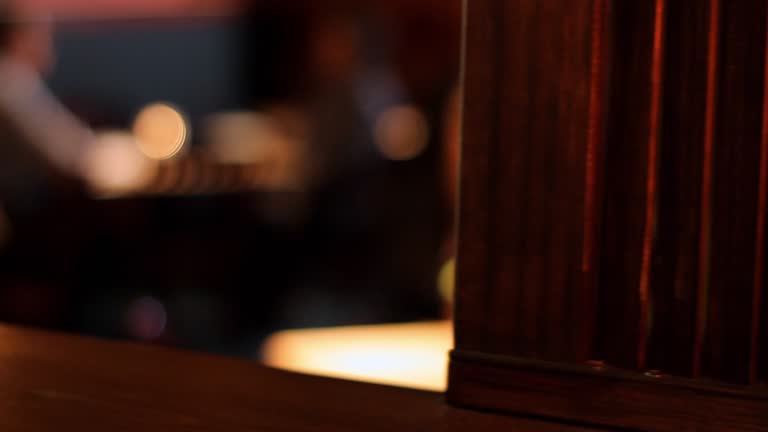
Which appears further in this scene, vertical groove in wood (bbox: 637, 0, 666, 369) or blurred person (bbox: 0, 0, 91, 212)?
blurred person (bbox: 0, 0, 91, 212)

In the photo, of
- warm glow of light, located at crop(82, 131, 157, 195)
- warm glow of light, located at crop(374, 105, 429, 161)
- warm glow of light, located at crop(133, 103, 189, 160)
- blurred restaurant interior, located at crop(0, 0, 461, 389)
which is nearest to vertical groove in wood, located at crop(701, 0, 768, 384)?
blurred restaurant interior, located at crop(0, 0, 461, 389)

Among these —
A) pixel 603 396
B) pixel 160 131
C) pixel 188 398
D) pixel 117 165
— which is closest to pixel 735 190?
pixel 603 396

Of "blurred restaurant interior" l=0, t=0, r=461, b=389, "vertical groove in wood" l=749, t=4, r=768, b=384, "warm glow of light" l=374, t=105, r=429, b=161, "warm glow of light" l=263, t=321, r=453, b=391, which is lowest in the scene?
"warm glow of light" l=263, t=321, r=453, b=391

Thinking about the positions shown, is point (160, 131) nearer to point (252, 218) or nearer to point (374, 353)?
point (252, 218)

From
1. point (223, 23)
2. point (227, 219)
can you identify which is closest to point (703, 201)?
point (227, 219)

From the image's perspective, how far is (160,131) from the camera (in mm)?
5441

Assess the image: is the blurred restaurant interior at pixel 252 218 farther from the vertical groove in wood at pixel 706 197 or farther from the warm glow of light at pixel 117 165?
the vertical groove in wood at pixel 706 197

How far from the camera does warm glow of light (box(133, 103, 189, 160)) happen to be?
523cm

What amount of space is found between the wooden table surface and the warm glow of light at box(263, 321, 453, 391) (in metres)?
1.40

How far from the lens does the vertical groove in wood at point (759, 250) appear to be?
1.72 feet

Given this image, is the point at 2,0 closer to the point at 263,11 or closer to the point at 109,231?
the point at 263,11

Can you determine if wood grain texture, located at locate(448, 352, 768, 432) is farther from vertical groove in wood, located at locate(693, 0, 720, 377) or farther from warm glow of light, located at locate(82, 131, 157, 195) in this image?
warm glow of light, located at locate(82, 131, 157, 195)

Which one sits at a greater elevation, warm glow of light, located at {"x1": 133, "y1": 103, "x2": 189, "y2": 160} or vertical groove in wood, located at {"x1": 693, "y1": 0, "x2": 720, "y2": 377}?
warm glow of light, located at {"x1": 133, "y1": 103, "x2": 189, "y2": 160}

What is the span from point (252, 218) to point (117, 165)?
2.30 ft
